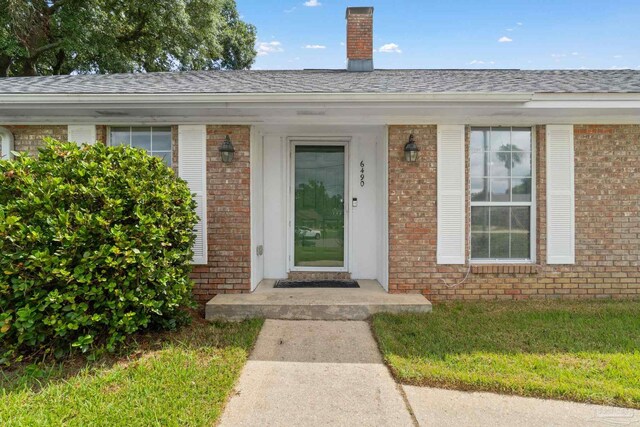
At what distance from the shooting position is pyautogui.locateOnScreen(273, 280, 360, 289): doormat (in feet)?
15.7

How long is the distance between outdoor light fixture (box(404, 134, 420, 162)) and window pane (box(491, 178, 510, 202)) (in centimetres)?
119

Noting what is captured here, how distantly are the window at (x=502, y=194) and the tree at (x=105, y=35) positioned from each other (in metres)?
12.4

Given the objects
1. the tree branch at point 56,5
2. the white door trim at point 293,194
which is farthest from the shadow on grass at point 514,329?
the tree branch at point 56,5

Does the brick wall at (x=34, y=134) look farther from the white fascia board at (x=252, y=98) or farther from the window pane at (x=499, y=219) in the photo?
the window pane at (x=499, y=219)

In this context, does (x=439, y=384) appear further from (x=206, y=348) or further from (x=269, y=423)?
(x=206, y=348)

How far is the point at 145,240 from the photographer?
121 inches

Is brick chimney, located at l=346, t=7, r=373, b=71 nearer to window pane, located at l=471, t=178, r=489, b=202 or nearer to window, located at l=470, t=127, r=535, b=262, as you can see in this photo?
window, located at l=470, t=127, r=535, b=262

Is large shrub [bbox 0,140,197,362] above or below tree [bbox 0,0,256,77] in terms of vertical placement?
below

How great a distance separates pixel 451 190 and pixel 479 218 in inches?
23.7

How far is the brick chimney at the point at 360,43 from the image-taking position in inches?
261

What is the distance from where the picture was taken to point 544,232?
4496 millimetres

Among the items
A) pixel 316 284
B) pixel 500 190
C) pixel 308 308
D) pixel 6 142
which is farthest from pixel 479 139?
pixel 6 142

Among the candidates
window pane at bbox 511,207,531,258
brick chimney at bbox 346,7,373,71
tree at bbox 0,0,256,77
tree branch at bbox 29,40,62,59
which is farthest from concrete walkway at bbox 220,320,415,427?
tree branch at bbox 29,40,62,59

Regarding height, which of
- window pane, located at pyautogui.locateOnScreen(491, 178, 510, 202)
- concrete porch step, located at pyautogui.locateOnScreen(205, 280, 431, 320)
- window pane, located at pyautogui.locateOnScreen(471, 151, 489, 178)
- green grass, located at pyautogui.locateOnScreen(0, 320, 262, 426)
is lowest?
green grass, located at pyautogui.locateOnScreen(0, 320, 262, 426)
